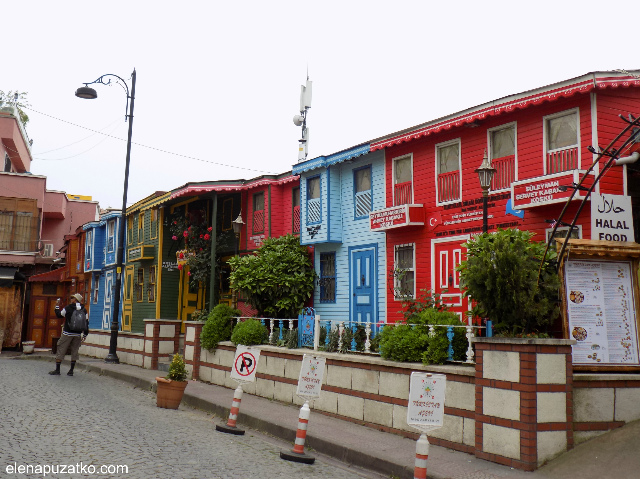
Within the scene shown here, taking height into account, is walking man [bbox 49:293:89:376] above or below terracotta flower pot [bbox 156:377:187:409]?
above

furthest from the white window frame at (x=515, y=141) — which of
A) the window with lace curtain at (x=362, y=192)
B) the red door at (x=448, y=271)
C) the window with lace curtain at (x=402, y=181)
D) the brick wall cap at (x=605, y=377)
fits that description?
the brick wall cap at (x=605, y=377)

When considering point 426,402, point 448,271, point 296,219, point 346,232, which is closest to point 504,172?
point 448,271

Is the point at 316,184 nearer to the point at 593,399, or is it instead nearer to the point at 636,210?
the point at 636,210

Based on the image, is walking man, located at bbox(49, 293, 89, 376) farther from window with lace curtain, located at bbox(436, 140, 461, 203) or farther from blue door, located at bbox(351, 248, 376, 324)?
window with lace curtain, located at bbox(436, 140, 461, 203)

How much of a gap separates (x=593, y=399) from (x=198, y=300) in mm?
18726

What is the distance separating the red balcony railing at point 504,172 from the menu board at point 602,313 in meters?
4.11

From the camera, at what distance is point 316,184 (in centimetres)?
1847

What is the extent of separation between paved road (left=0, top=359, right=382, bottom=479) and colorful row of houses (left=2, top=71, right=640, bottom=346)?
4.70 metres

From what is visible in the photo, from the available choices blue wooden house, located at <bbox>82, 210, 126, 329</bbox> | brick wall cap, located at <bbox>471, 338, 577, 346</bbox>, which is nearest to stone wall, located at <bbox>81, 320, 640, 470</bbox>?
brick wall cap, located at <bbox>471, 338, 577, 346</bbox>

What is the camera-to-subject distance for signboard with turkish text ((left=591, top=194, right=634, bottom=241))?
933 cm

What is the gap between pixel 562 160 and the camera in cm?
1196

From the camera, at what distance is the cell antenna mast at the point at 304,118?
2545 cm

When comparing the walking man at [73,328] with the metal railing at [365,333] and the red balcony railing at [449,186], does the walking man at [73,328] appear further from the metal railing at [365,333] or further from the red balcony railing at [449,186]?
the red balcony railing at [449,186]

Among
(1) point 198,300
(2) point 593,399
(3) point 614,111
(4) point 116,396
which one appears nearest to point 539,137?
(3) point 614,111
